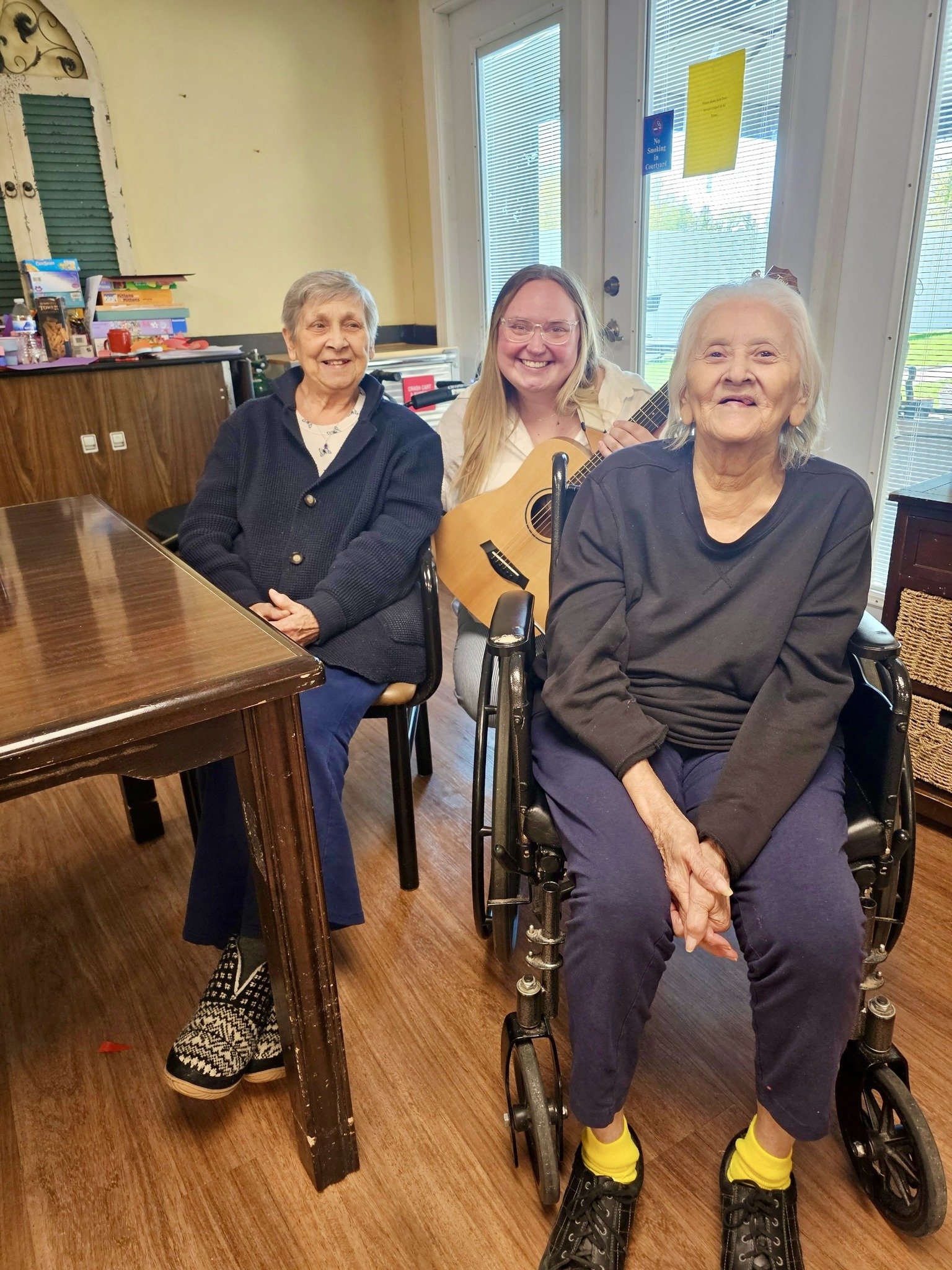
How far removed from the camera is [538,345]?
165 cm

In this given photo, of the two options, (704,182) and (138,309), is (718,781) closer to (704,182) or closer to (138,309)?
(704,182)

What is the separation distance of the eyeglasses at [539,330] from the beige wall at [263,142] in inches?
91.0

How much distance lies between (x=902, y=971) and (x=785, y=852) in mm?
628

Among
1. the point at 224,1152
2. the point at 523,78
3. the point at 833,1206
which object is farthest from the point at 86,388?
the point at 833,1206

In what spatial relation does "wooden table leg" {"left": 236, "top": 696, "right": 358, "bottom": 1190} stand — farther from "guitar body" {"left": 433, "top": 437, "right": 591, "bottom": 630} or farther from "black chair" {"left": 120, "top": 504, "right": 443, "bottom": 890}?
"guitar body" {"left": 433, "top": 437, "right": 591, "bottom": 630}

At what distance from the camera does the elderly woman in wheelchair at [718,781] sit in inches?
39.6

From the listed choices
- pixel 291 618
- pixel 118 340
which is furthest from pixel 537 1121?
pixel 118 340

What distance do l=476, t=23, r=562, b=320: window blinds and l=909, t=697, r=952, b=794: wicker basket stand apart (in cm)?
206

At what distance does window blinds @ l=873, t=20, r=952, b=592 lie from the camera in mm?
1930

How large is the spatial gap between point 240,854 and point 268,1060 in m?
0.31

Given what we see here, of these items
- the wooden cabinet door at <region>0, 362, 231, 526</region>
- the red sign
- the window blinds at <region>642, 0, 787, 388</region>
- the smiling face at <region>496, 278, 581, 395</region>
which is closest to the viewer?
the smiling face at <region>496, 278, 581, 395</region>

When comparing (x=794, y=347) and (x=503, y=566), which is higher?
(x=794, y=347)

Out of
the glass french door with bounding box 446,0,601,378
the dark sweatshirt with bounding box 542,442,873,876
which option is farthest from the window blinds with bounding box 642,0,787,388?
the dark sweatshirt with bounding box 542,442,873,876

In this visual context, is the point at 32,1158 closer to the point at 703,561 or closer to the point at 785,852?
the point at 785,852
